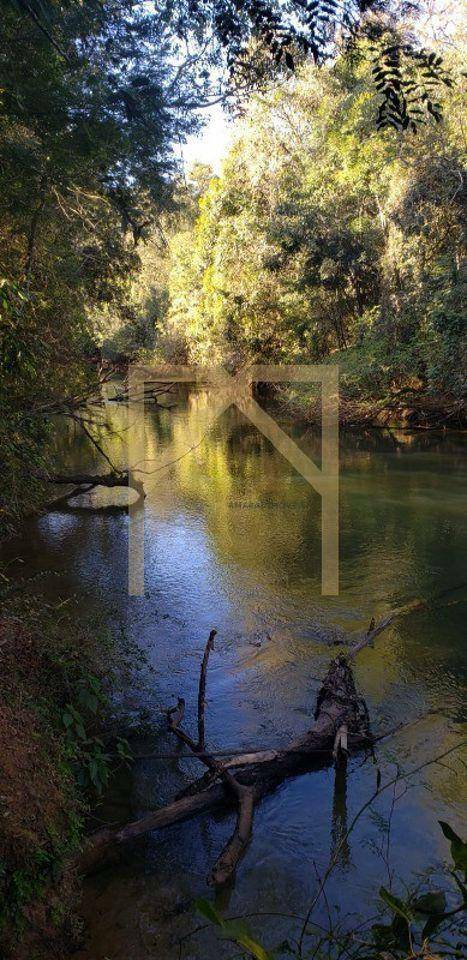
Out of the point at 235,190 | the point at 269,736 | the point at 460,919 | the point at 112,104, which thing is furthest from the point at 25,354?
the point at 235,190

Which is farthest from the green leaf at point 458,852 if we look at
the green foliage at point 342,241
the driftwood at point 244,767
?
the green foliage at point 342,241

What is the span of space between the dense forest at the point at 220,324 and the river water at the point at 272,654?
0.10 metres

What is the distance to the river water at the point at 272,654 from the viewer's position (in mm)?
4031

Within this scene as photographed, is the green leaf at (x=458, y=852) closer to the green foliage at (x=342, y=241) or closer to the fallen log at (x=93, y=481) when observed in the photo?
the fallen log at (x=93, y=481)

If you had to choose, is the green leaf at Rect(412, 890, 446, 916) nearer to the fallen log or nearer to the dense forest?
the dense forest

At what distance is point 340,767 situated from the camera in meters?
5.13

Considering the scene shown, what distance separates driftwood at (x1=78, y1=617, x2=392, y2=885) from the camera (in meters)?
4.09

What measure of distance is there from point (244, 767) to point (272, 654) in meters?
→ 2.30

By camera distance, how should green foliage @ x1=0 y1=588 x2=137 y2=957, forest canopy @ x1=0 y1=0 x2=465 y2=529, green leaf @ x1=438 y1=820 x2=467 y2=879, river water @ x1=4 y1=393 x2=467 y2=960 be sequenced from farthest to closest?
forest canopy @ x1=0 y1=0 x2=465 y2=529
river water @ x1=4 y1=393 x2=467 y2=960
green foliage @ x1=0 y1=588 x2=137 y2=957
green leaf @ x1=438 y1=820 x2=467 y2=879

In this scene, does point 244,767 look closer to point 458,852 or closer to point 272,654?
point 272,654

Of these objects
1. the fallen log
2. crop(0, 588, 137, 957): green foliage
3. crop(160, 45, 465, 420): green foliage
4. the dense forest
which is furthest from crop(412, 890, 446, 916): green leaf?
crop(160, 45, 465, 420): green foliage

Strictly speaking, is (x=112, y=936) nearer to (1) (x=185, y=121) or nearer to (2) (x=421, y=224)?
(1) (x=185, y=121)

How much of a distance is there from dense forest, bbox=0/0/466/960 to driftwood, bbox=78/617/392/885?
0.03 m

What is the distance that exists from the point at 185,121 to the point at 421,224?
332 inches
